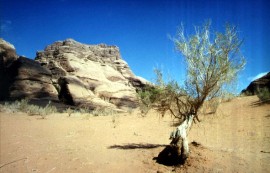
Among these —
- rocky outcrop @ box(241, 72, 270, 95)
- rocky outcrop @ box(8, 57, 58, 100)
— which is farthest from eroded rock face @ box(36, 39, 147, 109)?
rocky outcrop @ box(241, 72, 270, 95)

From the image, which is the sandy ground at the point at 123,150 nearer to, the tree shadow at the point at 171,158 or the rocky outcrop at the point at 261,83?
the tree shadow at the point at 171,158

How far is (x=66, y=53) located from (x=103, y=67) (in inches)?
339

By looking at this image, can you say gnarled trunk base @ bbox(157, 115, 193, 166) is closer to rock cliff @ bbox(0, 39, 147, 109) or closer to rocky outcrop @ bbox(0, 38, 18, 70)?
rock cliff @ bbox(0, 39, 147, 109)

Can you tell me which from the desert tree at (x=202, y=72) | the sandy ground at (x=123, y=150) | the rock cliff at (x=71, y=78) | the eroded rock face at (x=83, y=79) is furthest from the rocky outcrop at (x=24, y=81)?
the desert tree at (x=202, y=72)

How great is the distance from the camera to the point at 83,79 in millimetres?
40125

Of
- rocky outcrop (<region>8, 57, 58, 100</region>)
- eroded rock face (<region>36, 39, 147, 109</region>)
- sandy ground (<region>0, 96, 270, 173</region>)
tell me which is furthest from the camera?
eroded rock face (<region>36, 39, 147, 109</region>)

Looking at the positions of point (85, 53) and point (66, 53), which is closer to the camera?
point (66, 53)

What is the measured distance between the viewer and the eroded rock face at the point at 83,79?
32.5m

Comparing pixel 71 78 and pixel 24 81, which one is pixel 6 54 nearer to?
pixel 24 81

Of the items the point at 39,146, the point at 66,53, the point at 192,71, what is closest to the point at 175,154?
the point at 192,71

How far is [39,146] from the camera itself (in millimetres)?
9523

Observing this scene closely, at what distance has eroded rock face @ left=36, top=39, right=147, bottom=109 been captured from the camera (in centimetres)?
→ 3247

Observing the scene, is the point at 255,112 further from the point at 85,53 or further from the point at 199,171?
the point at 85,53

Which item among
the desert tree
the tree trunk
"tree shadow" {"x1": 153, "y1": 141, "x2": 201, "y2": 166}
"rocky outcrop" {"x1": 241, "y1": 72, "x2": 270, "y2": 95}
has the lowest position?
"tree shadow" {"x1": 153, "y1": 141, "x2": 201, "y2": 166}
